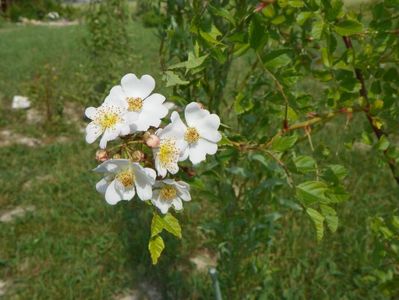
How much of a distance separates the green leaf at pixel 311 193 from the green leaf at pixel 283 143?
3.9 inches

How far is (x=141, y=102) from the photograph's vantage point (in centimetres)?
87

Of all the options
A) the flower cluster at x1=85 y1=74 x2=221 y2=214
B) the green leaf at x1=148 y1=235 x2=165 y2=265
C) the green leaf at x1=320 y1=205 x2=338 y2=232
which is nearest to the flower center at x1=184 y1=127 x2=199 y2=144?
the flower cluster at x1=85 y1=74 x2=221 y2=214

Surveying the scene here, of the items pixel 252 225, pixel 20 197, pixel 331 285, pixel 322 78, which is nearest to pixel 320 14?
pixel 322 78

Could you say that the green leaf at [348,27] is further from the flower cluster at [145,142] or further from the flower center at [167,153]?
the flower center at [167,153]

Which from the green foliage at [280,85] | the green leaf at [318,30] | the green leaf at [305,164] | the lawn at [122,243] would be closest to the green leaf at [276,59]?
the green foliage at [280,85]

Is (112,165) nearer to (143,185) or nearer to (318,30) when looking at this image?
(143,185)

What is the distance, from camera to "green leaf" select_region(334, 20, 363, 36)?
1013mm

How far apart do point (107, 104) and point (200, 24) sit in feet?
0.92

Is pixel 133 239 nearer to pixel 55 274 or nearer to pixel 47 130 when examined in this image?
pixel 55 274

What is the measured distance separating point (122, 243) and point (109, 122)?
7.33 feet

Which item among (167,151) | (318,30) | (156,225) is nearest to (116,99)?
(167,151)

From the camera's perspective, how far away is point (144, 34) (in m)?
11.7

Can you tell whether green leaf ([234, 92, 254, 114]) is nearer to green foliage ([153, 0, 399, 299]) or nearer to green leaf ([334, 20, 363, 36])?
green foliage ([153, 0, 399, 299])

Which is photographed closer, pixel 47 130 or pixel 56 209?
pixel 56 209
